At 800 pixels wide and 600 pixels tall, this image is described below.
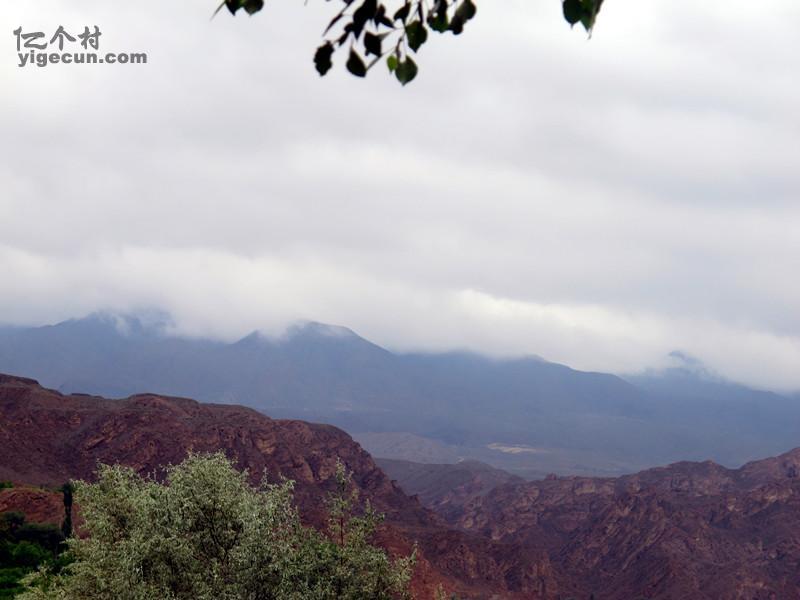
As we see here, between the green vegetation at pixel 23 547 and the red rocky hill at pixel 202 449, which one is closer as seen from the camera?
the green vegetation at pixel 23 547

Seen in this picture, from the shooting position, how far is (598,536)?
154 metres

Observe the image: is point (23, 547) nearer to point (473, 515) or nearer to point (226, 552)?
point (226, 552)

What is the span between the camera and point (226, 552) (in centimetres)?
2028

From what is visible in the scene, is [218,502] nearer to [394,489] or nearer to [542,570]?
[542,570]

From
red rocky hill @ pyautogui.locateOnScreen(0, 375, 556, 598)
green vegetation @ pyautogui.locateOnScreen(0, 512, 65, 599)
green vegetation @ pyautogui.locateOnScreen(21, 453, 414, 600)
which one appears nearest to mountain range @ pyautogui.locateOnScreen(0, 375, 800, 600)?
red rocky hill @ pyautogui.locateOnScreen(0, 375, 556, 598)

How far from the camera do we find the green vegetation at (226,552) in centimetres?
1933

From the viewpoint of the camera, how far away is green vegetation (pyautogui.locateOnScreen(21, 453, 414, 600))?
19.3m

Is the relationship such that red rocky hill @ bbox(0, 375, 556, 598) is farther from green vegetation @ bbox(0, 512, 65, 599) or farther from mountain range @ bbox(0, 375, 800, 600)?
green vegetation @ bbox(0, 512, 65, 599)

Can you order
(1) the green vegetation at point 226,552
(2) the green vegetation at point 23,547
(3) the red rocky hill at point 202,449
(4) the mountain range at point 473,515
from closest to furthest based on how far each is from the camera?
(1) the green vegetation at point 226,552 → (2) the green vegetation at point 23,547 → (3) the red rocky hill at point 202,449 → (4) the mountain range at point 473,515

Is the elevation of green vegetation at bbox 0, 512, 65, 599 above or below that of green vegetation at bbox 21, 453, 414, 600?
below

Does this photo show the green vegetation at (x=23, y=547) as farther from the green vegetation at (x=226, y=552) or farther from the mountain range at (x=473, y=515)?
the green vegetation at (x=226, y=552)

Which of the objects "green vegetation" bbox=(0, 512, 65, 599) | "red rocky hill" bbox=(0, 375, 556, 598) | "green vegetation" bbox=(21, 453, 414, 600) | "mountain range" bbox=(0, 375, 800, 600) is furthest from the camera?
"mountain range" bbox=(0, 375, 800, 600)

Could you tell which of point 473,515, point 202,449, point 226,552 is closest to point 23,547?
point 226,552

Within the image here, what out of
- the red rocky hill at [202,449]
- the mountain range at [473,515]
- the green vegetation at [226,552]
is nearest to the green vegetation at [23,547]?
the mountain range at [473,515]
